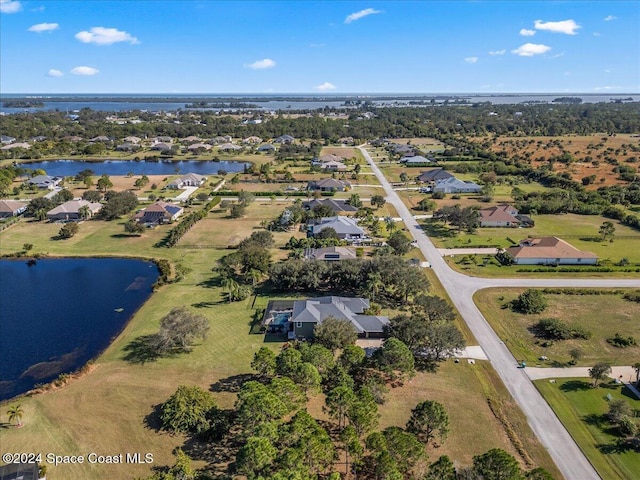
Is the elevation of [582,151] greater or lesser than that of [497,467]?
greater

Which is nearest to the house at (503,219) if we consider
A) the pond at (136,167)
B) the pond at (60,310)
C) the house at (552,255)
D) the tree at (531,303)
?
the house at (552,255)

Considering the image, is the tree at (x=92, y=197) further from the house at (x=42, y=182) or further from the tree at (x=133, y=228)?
the house at (x=42, y=182)

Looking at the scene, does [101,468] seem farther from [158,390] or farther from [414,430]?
[414,430]

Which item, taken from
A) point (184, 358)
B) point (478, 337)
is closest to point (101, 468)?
point (184, 358)

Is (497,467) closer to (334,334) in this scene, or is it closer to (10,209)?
(334,334)

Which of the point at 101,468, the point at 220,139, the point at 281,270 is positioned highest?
the point at 220,139

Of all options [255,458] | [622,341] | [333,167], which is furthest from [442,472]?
[333,167]
